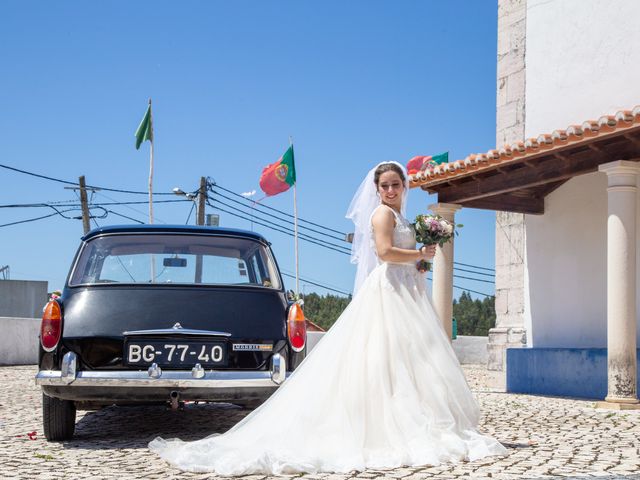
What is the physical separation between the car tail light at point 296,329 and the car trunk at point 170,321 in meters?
0.06

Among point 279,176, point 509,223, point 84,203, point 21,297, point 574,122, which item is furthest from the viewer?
point 21,297

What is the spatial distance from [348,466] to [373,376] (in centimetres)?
79

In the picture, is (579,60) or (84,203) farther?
(84,203)

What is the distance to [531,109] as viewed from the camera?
13750 millimetres

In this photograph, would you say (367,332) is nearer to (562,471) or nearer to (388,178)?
(388,178)

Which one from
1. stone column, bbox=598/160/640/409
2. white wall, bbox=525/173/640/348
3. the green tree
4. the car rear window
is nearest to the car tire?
the car rear window

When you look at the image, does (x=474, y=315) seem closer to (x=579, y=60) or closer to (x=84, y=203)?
(x=84, y=203)

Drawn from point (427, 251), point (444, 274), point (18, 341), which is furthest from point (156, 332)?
point (18, 341)

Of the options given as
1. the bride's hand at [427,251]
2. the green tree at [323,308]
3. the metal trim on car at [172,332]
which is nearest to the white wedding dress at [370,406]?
the bride's hand at [427,251]

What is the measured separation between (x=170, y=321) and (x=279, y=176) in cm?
2363

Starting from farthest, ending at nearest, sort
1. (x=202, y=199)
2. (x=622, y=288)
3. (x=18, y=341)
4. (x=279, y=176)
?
(x=202, y=199) < (x=279, y=176) < (x=18, y=341) < (x=622, y=288)

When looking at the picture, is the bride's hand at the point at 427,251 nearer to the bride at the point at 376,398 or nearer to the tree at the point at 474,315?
the bride at the point at 376,398

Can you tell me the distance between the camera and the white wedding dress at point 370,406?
5.02m

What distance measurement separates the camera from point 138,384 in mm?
5684
